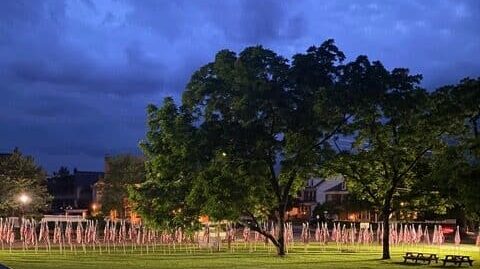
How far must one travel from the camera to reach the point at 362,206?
94062 mm

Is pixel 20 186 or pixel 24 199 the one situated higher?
pixel 20 186

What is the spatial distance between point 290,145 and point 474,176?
53.9 feet

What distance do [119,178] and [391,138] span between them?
161ft

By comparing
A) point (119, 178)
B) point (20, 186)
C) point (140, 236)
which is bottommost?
point (140, 236)

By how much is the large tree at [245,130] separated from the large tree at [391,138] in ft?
4.58

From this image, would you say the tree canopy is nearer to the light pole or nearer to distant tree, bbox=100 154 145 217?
the light pole

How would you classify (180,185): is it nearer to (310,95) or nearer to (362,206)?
(310,95)

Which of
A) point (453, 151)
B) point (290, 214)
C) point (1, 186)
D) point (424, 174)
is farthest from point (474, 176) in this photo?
point (290, 214)

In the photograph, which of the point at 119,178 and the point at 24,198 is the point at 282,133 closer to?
the point at 24,198

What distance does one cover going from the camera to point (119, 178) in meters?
84.1

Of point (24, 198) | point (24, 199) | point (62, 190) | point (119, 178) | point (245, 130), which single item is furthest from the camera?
point (62, 190)

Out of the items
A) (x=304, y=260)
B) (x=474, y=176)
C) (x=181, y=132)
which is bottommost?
(x=304, y=260)

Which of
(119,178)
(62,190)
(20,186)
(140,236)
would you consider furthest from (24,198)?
(62,190)

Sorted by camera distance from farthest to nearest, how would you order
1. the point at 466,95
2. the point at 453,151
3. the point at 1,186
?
the point at 1,186 < the point at 466,95 < the point at 453,151
